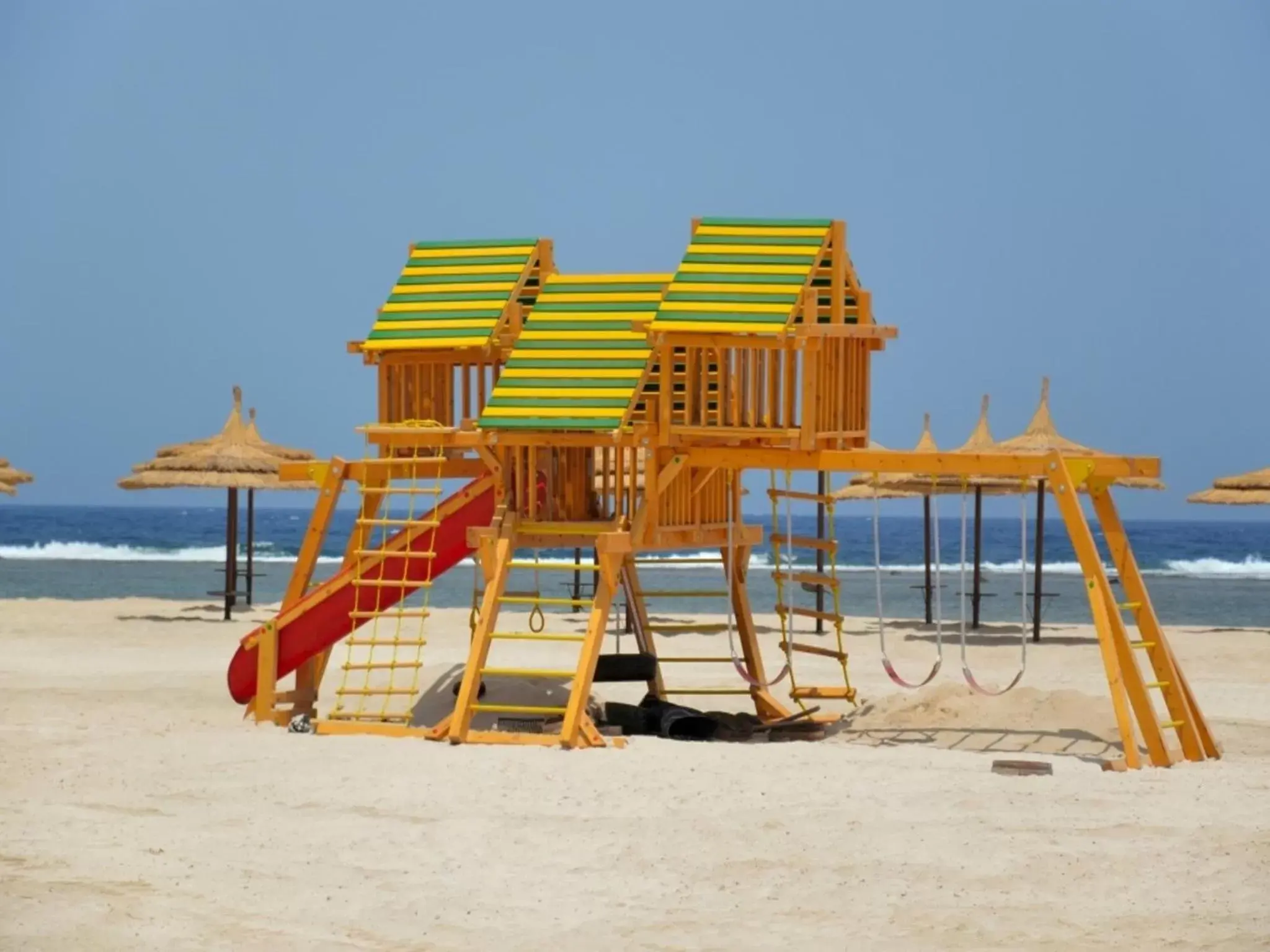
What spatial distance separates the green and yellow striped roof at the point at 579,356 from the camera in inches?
493

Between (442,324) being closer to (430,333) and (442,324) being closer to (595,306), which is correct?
(430,333)

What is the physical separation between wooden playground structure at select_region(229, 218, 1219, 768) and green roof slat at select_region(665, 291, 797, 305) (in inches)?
0.6

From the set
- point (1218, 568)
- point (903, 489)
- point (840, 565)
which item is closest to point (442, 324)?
point (903, 489)

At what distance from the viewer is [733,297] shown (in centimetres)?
1235

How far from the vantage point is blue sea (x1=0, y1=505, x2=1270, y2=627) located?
126 feet

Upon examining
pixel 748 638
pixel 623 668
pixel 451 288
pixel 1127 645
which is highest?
pixel 451 288

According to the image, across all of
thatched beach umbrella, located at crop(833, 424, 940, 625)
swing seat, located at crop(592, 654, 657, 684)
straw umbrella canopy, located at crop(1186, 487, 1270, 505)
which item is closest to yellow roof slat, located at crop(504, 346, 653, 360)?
swing seat, located at crop(592, 654, 657, 684)

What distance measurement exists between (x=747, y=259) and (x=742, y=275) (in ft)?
0.58

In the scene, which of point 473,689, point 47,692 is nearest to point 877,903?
point 473,689

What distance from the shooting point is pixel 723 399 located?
12.5 metres

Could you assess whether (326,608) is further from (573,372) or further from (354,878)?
(354,878)

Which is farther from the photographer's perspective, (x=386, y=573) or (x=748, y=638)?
(x=748, y=638)

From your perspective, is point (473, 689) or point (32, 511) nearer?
point (473, 689)

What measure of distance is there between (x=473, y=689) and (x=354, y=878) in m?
3.68
